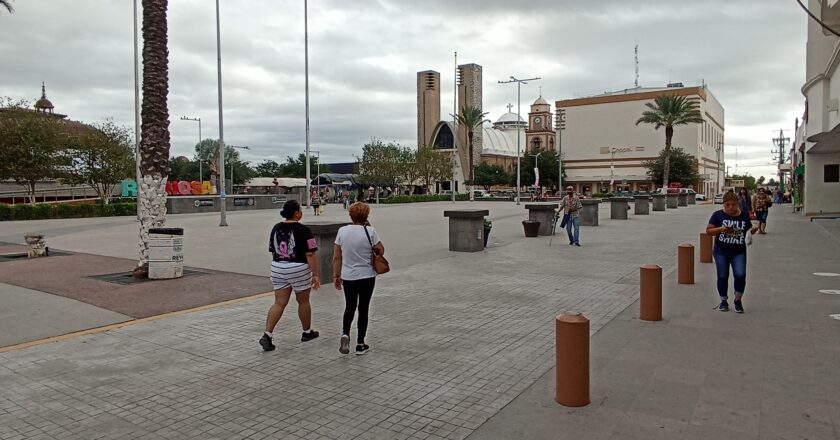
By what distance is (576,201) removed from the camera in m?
16.7

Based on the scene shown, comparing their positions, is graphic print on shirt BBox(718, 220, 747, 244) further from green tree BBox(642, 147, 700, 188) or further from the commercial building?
green tree BBox(642, 147, 700, 188)

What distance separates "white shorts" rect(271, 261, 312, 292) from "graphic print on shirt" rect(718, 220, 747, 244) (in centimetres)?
536

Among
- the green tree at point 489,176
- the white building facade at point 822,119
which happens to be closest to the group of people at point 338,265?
the white building facade at point 822,119

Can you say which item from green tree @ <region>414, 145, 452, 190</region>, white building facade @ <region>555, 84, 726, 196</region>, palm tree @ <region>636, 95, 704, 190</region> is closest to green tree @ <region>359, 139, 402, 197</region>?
green tree @ <region>414, 145, 452, 190</region>

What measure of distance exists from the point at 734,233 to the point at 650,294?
140 centimetres

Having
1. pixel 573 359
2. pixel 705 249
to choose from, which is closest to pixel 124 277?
pixel 573 359

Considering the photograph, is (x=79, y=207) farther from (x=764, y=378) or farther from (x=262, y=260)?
(x=764, y=378)

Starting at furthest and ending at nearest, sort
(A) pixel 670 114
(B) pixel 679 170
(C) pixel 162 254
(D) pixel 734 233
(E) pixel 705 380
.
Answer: (B) pixel 679 170
(A) pixel 670 114
(C) pixel 162 254
(D) pixel 734 233
(E) pixel 705 380

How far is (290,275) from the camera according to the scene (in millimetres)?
6180

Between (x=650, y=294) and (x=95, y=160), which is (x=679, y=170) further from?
(x=650, y=294)

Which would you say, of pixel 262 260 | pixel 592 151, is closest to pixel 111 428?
pixel 262 260

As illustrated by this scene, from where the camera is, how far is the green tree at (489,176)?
100m

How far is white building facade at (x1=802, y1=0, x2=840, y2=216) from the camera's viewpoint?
20389 mm

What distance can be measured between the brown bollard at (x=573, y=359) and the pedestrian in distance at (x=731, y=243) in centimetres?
404
